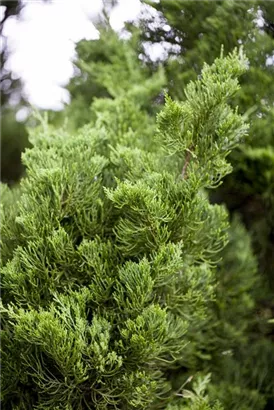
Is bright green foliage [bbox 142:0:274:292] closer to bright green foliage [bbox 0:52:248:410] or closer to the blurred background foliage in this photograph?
the blurred background foliage

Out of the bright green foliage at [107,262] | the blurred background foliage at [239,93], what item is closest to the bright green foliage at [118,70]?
the blurred background foliage at [239,93]

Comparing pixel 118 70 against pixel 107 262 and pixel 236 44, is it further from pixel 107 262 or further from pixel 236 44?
pixel 107 262

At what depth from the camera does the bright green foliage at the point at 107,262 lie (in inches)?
37.3

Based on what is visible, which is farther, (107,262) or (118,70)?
(118,70)

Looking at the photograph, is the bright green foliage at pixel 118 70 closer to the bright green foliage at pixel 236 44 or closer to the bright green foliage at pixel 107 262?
the bright green foliage at pixel 236 44

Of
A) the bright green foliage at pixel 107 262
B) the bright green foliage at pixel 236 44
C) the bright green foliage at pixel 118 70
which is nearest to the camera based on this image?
the bright green foliage at pixel 107 262

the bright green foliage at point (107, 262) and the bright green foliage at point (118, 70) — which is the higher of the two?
the bright green foliage at point (118, 70)

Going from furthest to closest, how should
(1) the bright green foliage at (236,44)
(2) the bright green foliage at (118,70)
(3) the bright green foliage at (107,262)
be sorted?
(2) the bright green foliage at (118,70), (1) the bright green foliage at (236,44), (3) the bright green foliage at (107,262)

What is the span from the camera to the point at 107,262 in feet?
3.37

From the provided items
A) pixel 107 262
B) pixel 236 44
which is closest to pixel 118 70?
pixel 236 44

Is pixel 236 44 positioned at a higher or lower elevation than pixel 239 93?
higher

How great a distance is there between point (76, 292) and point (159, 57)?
0.91 metres

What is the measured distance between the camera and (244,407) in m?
1.37

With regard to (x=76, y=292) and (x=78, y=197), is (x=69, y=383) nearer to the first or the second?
(x=76, y=292)
